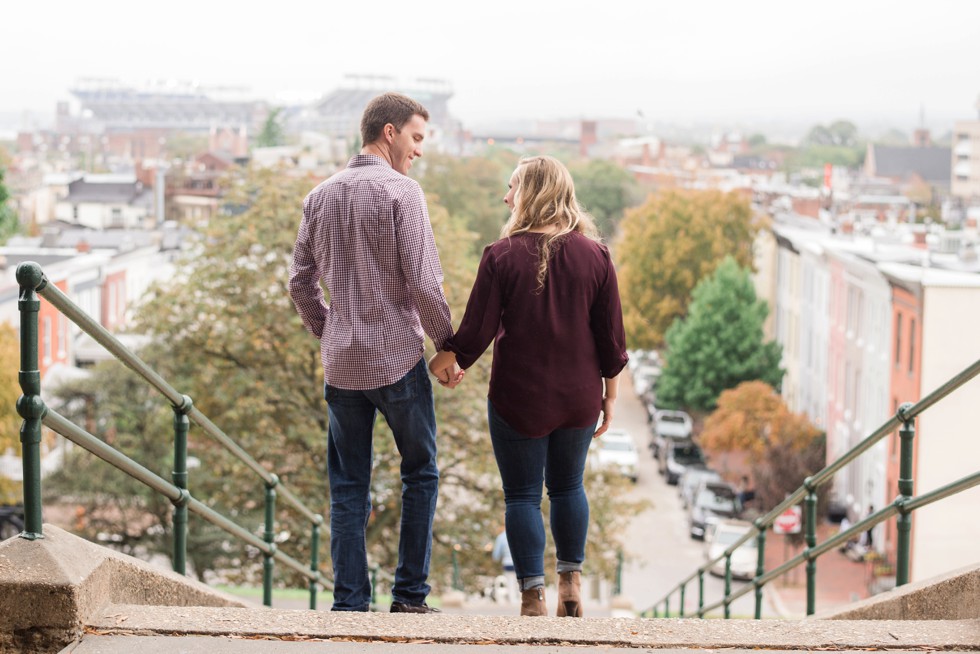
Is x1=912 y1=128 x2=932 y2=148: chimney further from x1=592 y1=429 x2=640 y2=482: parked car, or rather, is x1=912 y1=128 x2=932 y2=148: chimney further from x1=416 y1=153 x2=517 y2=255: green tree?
x1=592 y1=429 x2=640 y2=482: parked car

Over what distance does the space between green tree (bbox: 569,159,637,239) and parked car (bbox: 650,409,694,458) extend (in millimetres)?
41752

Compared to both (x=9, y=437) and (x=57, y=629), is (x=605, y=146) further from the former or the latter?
(x=57, y=629)

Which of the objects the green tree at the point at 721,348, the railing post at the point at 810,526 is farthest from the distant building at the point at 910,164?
the railing post at the point at 810,526

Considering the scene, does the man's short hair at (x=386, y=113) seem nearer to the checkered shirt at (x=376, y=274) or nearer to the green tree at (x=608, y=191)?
the checkered shirt at (x=376, y=274)

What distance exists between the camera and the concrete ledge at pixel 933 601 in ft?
16.5

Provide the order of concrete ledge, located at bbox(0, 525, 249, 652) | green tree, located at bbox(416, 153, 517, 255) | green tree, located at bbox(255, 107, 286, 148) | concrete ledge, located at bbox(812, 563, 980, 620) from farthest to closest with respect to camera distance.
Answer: green tree, located at bbox(255, 107, 286, 148) → green tree, located at bbox(416, 153, 517, 255) → concrete ledge, located at bbox(812, 563, 980, 620) → concrete ledge, located at bbox(0, 525, 249, 652)

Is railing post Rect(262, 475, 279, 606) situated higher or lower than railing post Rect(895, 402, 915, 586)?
lower

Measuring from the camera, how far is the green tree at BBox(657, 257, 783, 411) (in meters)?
54.2

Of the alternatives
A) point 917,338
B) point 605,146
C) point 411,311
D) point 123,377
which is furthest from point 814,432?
point 605,146

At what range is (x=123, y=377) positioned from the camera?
2827 cm

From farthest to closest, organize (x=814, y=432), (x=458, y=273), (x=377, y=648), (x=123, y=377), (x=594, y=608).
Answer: (x=814, y=432), (x=123, y=377), (x=594, y=608), (x=458, y=273), (x=377, y=648)

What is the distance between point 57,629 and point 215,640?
1.54 ft

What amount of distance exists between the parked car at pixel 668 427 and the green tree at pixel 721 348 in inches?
38.8

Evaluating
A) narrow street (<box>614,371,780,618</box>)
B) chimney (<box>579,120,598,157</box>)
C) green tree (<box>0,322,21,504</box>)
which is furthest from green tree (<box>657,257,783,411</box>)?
chimney (<box>579,120,598,157</box>)
